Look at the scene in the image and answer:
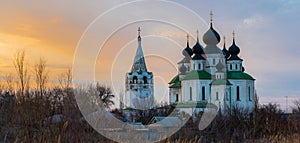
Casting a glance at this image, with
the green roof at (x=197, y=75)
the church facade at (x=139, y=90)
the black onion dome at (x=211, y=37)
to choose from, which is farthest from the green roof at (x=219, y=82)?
the church facade at (x=139, y=90)

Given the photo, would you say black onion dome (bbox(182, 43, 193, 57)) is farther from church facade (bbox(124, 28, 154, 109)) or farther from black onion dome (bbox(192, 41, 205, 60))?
church facade (bbox(124, 28, 154, 109))

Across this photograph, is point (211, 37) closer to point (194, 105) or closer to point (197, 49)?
point (197, 49)

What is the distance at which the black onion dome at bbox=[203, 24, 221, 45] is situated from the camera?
47.5 m

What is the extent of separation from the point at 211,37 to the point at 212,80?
4.77 meters

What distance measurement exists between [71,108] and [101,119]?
1.13m

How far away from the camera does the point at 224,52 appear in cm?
5094

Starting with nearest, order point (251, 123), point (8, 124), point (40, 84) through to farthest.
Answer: point (8, 124)
point (40, 84)
point (251, 123)

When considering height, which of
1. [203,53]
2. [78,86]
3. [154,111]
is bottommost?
[154,111]

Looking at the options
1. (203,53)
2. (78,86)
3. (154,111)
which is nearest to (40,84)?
(78,86)

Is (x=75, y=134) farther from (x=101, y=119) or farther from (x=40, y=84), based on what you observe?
(x=40, y=84)

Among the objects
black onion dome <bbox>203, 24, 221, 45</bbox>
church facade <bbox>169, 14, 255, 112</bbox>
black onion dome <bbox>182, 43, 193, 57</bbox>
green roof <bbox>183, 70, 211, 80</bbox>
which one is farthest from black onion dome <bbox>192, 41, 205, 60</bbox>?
black onion dome <bbox>182, 43, 193, 57</bbox>

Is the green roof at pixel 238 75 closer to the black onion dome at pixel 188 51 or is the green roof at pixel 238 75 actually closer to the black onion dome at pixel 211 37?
the black onion dome at pixel 211 37

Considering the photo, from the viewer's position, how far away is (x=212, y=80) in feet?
152

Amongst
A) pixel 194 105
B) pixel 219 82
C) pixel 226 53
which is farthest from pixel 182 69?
pixel 194 105
